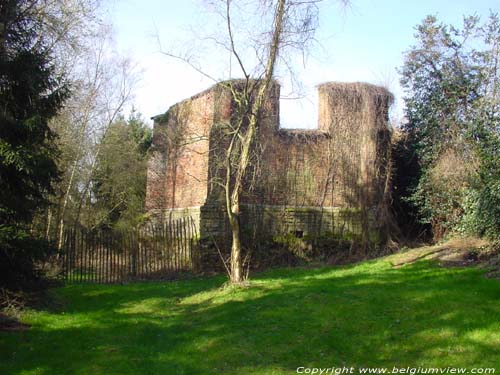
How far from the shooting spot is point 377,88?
771 inches

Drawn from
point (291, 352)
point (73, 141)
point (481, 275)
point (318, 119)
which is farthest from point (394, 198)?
point (291, 352)

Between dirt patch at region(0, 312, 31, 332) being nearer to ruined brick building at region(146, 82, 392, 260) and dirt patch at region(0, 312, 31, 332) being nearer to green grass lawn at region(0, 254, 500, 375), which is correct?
green grass lawn at region(0, 254, 500, 375)

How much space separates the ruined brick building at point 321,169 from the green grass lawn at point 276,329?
21.6ft

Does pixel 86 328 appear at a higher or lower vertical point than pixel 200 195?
lower

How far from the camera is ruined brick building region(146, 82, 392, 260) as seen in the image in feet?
61.6

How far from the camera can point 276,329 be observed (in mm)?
8422

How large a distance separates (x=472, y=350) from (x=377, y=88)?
1427cm

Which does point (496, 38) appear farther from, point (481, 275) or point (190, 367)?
point (190, 367)

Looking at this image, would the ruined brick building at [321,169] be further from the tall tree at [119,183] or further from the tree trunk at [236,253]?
the tree trunk at [236,253]

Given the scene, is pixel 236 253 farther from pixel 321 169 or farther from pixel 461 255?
pixel 321 169

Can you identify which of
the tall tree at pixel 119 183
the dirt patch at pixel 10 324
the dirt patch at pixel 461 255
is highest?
A: the tall tree at pixel 119 183

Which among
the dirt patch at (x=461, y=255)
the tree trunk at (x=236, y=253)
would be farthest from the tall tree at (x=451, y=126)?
the tree trunk at (x=236, y=253)

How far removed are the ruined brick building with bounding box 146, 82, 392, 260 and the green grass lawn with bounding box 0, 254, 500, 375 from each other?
6570 mm

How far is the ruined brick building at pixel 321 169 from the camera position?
18.8 metres
